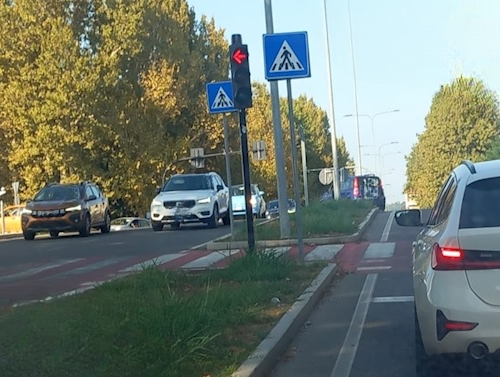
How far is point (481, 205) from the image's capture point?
5785 millimetres

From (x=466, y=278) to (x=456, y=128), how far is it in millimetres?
60238

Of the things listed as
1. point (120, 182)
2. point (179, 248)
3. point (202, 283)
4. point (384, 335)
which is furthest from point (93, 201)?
point (120, 182)

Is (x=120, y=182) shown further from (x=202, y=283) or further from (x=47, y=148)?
(x=202, y=283)

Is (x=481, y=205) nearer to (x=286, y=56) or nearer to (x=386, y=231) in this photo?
(x=286, y=56)

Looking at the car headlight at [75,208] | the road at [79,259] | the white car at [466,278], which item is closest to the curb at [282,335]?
the white car at [466,278]

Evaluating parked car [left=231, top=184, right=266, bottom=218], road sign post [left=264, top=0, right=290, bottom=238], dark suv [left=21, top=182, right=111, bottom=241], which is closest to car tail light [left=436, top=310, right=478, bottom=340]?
road sign post [left=264, top=0, right=290, bottom=238]

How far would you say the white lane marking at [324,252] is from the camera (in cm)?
1499

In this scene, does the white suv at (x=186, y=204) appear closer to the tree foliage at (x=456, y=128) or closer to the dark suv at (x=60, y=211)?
the dark suv at (x=60, y=211)

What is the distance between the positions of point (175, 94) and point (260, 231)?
1202 inches

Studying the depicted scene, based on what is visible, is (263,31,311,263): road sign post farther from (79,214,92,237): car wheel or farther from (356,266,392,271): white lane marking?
(79,214,92,237): car wheel

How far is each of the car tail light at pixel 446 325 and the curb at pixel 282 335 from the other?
1.47m

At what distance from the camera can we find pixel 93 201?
25.4m

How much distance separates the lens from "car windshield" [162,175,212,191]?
Answer: 26867mm

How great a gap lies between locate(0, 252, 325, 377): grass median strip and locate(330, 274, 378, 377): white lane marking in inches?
28.6
